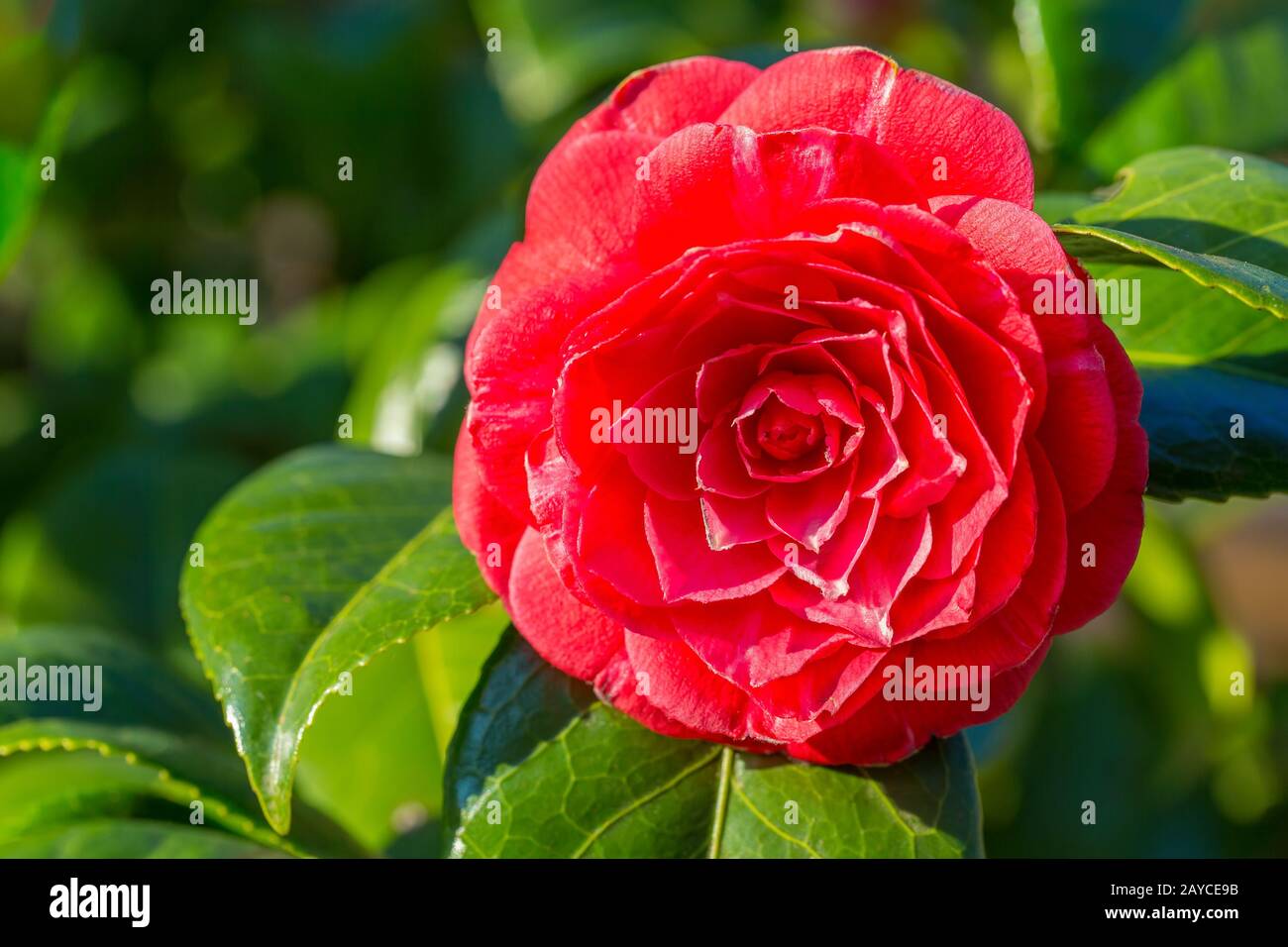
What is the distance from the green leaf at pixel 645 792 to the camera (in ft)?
2.69

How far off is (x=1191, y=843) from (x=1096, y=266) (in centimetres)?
132

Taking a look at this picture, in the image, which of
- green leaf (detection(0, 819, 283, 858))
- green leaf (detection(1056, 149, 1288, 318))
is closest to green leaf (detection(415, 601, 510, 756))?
green leaf (detection(0, 819, 283, 858))

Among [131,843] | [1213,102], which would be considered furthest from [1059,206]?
[131,843]

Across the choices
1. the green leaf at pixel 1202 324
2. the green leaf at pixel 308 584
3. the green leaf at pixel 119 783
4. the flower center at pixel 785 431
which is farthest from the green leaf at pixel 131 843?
the green leaf at pixel 1202 324

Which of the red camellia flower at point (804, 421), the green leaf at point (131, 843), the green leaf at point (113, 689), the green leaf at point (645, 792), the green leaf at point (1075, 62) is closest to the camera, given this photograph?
the red camellia flower at point (804, 421)

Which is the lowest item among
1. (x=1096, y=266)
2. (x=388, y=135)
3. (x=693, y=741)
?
(x=693, y=741)

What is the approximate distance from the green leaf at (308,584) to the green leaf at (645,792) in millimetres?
83

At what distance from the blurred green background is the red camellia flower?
22.0 inches

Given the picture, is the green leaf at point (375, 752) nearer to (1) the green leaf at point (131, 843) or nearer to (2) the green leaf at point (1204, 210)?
(1) the green leaf at point (131, 843)

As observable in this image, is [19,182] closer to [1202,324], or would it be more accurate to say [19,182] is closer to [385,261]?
[385,261]

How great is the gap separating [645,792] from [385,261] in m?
1.49
